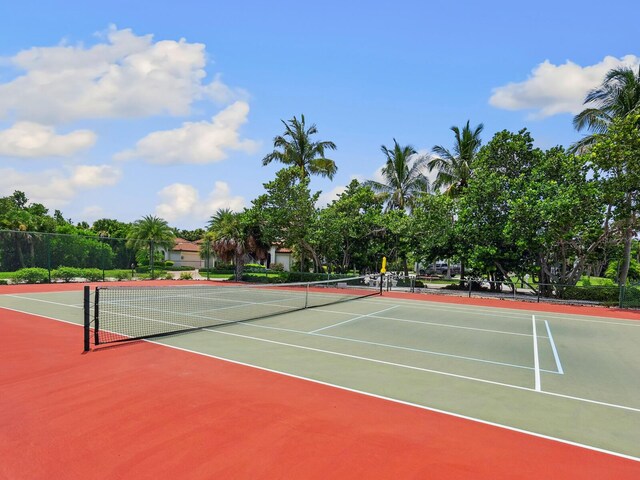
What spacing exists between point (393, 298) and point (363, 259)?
953 centimetres

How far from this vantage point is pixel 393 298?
22.4 metres

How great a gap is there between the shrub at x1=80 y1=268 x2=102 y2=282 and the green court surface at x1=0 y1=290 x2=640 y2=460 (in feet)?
45.9

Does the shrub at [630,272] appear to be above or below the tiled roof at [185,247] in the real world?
below

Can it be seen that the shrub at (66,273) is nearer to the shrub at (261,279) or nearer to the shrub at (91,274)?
the shrub at (91,274)

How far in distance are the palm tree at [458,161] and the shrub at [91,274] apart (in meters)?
27.7

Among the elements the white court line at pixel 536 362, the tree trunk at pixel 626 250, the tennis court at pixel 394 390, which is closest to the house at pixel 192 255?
the tree trunk at pixel 626 250

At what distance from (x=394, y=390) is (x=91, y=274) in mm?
29052

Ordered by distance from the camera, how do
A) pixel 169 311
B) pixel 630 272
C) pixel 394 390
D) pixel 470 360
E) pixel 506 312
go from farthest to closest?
pixel 630 272 → pixel 506 312 → pixel 169 311 → pixel 470 360 → pixel 394 390

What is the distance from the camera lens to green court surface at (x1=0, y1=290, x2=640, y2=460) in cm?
583

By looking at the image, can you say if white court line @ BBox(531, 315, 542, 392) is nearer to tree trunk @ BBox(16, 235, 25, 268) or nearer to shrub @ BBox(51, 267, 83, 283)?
shrub @ BBox(51, 267, 83, 283)

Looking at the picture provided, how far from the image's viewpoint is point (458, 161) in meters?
32.2

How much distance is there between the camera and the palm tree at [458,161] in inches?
1251

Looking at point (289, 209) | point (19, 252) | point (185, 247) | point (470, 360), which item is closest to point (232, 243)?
point (289, 209)

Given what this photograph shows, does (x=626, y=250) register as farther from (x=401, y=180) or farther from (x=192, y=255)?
(x=192, y=255)
